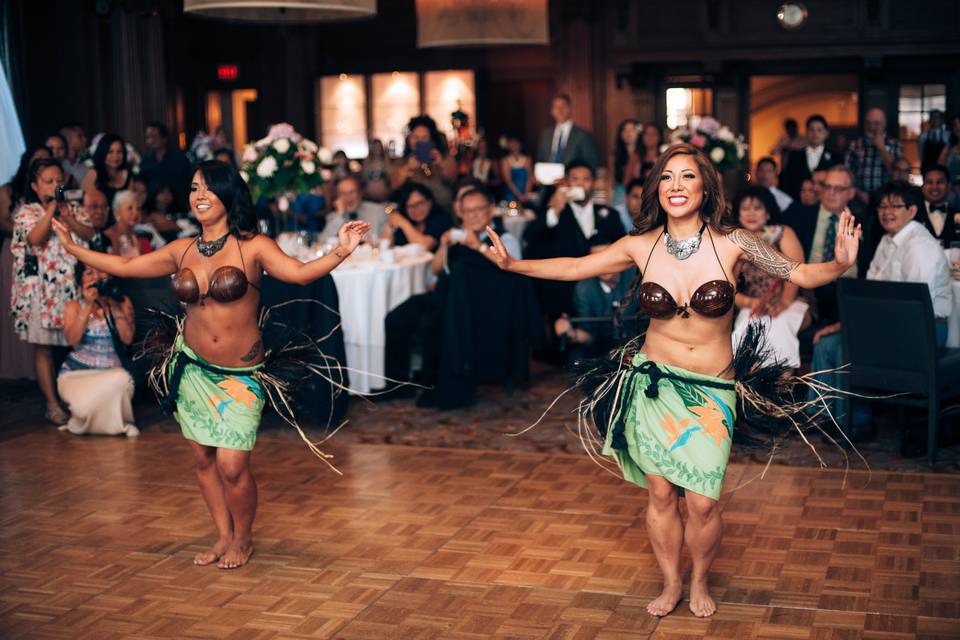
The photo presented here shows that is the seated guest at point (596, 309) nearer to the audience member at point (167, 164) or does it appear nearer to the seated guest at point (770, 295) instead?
the seated guest at point (770, 295)

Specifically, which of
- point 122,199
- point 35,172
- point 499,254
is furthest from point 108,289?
point 499,254

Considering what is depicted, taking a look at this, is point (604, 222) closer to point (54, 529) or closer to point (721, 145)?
point (721, 145)

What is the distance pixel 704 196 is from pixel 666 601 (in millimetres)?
1262

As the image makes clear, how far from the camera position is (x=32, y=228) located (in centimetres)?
675

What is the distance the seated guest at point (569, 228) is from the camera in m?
7.89

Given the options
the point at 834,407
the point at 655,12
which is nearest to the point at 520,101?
the point at 655,12

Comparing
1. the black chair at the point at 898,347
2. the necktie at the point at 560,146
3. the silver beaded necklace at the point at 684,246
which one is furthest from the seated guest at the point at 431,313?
the silver beaded necklace at the point at 684,246

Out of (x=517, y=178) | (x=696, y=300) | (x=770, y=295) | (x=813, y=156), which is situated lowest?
(x=770, y=295)

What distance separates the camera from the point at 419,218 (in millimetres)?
8312

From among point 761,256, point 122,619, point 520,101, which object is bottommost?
point 122,619

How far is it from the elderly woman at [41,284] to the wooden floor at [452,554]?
0.99 meters

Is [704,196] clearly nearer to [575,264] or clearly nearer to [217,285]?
[575,264]

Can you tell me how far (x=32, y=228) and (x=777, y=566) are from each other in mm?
4400

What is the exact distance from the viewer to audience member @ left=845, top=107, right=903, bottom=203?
397 inches
